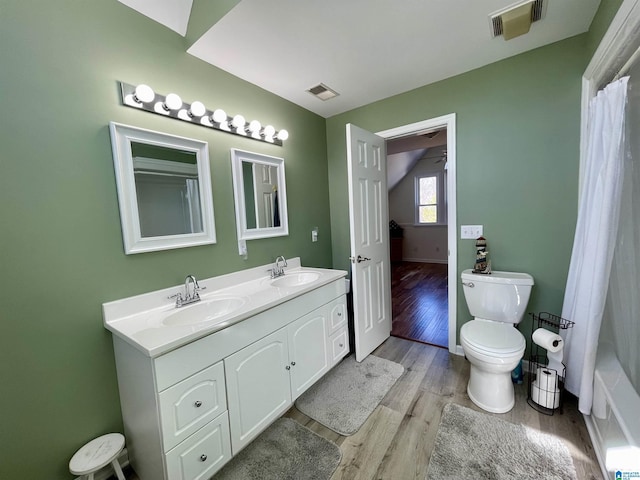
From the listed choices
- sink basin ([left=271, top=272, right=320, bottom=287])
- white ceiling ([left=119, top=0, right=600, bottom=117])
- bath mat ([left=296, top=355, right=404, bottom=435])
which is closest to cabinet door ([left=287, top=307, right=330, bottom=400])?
bath mat ([left=296, top=355, right=404, bottom=435])

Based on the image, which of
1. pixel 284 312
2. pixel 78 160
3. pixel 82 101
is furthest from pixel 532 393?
pixel 82 101

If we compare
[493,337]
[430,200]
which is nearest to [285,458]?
[493,337]

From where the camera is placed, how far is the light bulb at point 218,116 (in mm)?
1715

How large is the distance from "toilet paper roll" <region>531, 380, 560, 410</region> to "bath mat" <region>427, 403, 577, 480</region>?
0.24 m

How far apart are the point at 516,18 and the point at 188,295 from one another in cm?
252

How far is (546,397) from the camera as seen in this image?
1604mm

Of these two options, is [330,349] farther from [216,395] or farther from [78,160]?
[78,160]

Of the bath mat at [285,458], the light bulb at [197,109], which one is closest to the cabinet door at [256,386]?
the bath mat at [285,458]

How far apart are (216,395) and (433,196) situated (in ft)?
19.7

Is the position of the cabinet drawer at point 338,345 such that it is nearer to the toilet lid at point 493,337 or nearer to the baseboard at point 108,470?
the toilet lid at point 493,337

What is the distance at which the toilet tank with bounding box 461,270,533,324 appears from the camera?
1.81 m

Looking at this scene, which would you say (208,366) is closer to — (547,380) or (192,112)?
(192,112)

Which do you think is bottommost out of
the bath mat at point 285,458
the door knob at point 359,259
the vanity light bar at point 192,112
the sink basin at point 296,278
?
the bath mat at point 285,458

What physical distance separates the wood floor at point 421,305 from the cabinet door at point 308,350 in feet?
3.83
